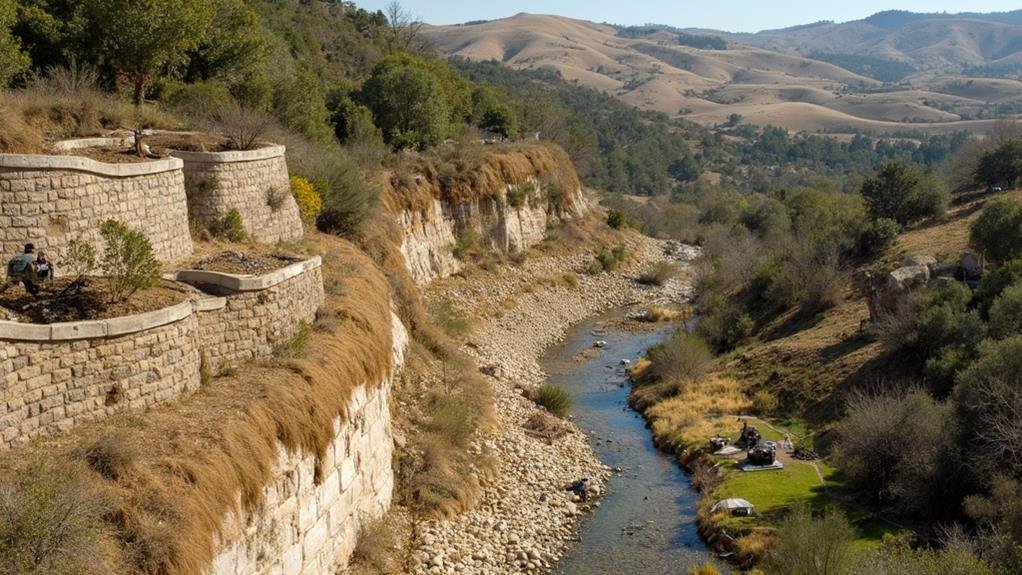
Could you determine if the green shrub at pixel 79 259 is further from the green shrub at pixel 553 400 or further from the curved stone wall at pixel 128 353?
the green shrub at pixel 553 400

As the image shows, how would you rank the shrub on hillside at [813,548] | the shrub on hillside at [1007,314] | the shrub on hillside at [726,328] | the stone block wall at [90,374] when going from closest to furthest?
the stone block wall at [90,374] → the shrub on hillside at [813,548] → the shrub on hillside at [1007,314] → the shrub on hillside at [726,328]

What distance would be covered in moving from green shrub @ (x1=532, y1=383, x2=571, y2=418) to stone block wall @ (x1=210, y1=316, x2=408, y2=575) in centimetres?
977

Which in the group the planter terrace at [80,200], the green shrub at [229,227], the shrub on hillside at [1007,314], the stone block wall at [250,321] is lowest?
the shrub on hillside at [1007,314]

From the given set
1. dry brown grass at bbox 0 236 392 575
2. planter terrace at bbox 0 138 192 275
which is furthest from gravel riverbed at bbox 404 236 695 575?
planter terrace at bbox 0 138 192 275

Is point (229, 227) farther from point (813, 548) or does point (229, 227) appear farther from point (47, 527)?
point (813, 548)

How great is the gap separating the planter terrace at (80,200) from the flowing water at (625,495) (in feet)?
34.3

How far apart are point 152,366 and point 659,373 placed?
21166mm

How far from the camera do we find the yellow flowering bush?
22.6 meters

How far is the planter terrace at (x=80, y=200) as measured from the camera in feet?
41.6

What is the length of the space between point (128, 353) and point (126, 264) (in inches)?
64.3

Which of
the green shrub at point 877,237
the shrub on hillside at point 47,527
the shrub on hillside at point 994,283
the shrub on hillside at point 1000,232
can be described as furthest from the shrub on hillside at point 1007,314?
the shrub on hillside at point 47,527

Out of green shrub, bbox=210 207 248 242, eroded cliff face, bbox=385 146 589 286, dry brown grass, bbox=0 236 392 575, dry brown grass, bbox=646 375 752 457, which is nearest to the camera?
dry brown grass, bbox=0 236 392 575

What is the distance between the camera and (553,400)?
2809 centimetres

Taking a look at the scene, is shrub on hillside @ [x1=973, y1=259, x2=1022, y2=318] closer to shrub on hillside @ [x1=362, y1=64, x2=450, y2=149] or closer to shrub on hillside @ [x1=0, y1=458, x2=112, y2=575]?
shrub on hillside @ [x1=0, y1=458, x2=112, y2=575]
